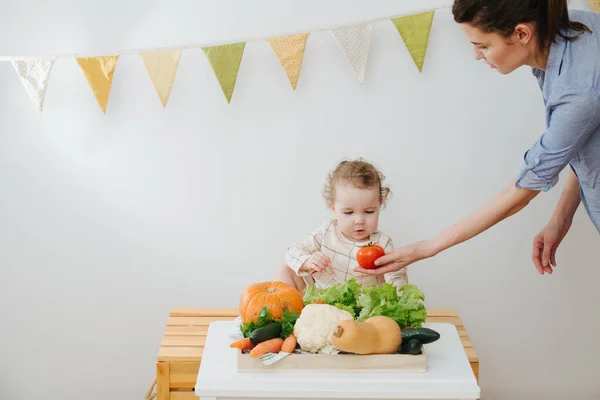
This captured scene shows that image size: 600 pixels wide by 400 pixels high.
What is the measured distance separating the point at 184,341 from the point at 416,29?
130 centimetres

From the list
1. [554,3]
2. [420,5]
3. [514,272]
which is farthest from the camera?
[514,272]

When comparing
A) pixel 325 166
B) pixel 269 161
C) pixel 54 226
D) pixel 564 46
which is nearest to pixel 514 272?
pixel 325 166

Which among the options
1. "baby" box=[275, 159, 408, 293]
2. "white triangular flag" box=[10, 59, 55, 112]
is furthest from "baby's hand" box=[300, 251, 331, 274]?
"white triangular flag" box=[10, 59, 55, 112]

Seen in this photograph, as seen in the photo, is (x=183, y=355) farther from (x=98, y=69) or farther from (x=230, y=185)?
(x=98, y=69)

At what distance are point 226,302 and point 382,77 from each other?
1.01 meters

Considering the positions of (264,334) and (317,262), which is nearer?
(264,334)

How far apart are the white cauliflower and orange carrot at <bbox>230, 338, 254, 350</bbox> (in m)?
0.11

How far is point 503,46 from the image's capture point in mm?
1928

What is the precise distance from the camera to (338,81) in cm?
280

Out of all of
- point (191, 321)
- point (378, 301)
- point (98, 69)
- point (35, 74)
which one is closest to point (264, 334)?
point (378, 301)

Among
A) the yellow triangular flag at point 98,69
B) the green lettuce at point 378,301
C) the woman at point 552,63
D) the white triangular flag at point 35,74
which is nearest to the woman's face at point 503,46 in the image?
the woman at point 552,63

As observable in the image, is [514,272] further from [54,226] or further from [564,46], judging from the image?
[54,226]

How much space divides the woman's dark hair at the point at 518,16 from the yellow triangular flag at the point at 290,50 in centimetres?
89

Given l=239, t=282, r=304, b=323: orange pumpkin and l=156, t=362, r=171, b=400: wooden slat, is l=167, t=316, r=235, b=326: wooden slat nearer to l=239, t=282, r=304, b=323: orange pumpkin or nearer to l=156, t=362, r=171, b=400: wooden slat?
l=156, t=362, r=171, b=400: wooden slat
